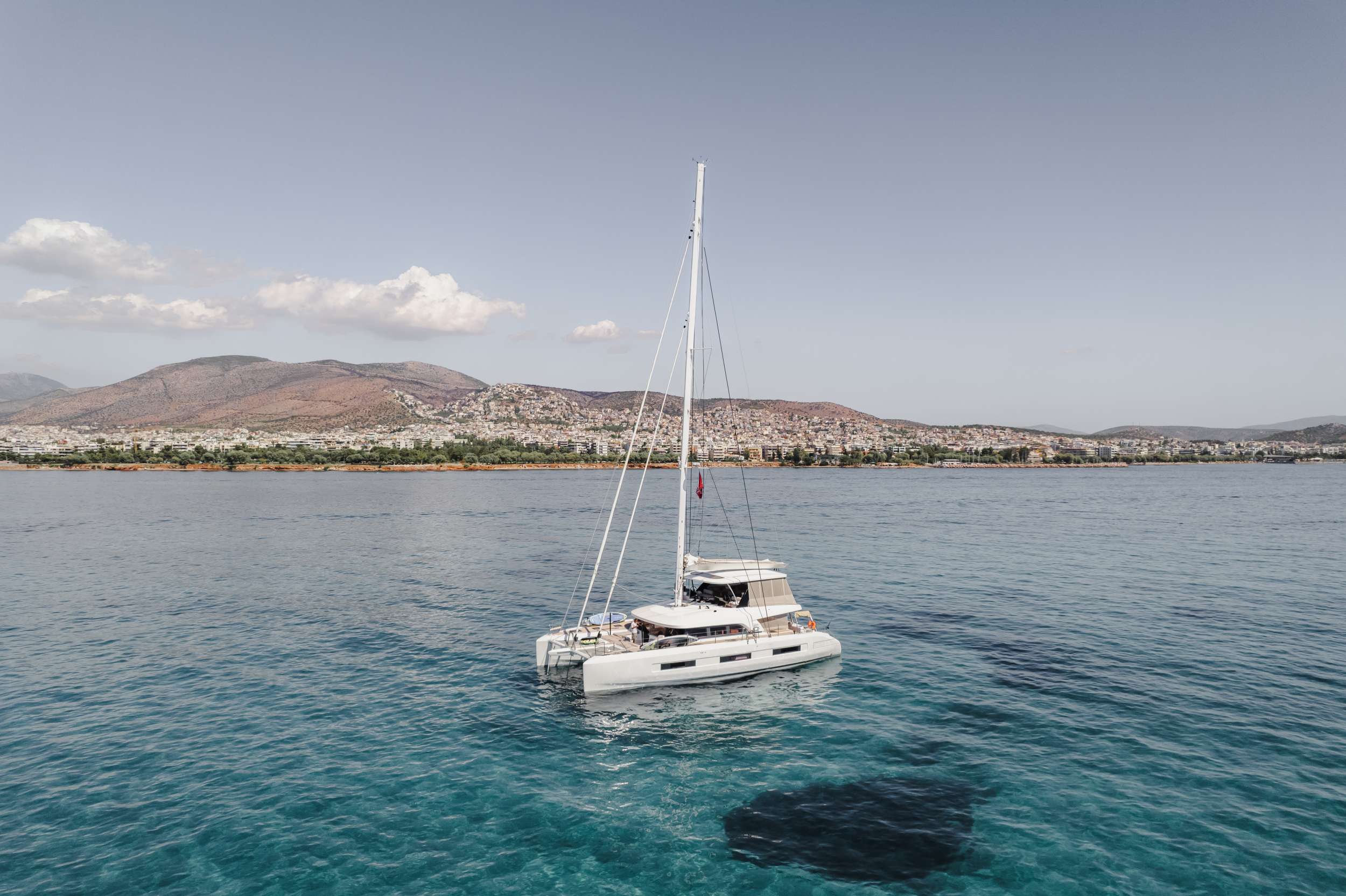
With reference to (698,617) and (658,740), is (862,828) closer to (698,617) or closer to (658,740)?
(658,740)

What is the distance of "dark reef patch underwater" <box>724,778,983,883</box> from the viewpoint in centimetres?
1638

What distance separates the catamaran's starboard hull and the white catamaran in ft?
0.10

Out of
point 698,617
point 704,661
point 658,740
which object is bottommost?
point 658,740

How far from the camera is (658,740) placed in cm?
2322

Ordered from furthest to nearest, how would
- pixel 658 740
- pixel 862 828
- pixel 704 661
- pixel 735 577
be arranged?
pixel 735 577
pixel 704 661
pixel 658 740
pixel 862 828

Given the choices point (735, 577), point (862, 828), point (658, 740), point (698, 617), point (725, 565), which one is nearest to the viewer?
point (862, 828)

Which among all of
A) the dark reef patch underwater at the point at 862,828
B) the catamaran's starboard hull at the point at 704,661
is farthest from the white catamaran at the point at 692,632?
the dark reef patch underwater at the point at 862,828

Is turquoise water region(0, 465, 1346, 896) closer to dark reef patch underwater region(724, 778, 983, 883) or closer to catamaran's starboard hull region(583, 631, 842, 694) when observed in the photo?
dark reef patch underwater region(724, 778, 983, 883)

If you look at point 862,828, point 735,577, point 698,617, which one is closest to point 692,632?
point 698,617

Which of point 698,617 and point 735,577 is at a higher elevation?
point 735,577

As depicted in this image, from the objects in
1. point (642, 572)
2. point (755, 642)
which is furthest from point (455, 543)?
point (755, 642)

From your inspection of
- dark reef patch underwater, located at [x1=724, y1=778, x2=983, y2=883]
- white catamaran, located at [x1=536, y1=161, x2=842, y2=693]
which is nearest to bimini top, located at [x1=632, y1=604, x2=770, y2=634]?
white catamaran, located at [x1=536, y1=161, x2=842, y2=693]

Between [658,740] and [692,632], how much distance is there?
6435 mm

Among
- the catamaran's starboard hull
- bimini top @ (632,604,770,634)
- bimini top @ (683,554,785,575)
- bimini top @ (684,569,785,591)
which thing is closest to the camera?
the catamaran's starboard hull
